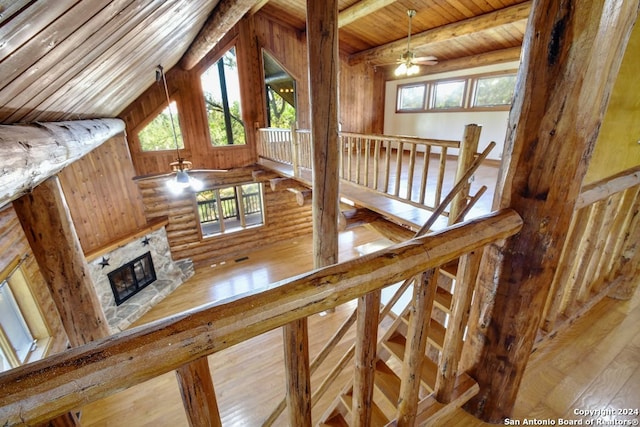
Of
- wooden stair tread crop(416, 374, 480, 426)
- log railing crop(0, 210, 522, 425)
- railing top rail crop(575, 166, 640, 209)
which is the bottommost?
wooden stair tread crop(416, 374, 480, 426)

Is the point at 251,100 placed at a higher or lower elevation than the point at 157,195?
higher

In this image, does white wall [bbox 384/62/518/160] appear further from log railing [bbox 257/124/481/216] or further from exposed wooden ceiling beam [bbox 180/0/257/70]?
exposed wooden ceiling beam [bbox 180/0/257/70]

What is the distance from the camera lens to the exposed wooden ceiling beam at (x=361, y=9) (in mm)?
4341

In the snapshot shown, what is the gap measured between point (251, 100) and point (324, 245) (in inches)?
188

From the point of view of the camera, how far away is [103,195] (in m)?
4.98

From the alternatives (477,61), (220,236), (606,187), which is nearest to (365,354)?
(606,187)

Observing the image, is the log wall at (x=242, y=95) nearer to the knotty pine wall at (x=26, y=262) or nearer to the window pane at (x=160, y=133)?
the window pane at (x=160, y=133)

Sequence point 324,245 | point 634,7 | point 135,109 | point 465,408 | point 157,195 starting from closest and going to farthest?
point 634,7 < point 465,408 < point 324,245 < point 135,109 < point 157,195

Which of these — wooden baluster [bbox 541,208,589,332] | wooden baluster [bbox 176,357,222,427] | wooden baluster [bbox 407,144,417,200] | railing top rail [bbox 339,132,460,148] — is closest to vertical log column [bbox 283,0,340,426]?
railing top rail [bbox 339,132,460,148]

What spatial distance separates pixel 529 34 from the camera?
97 cm

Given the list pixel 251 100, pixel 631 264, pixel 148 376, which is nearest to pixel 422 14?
pixel 251 100

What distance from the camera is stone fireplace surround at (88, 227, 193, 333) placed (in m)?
4.82

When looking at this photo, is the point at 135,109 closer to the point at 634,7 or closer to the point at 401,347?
the point at 401,347

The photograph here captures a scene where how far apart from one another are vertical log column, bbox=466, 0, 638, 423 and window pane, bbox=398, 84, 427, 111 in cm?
707
